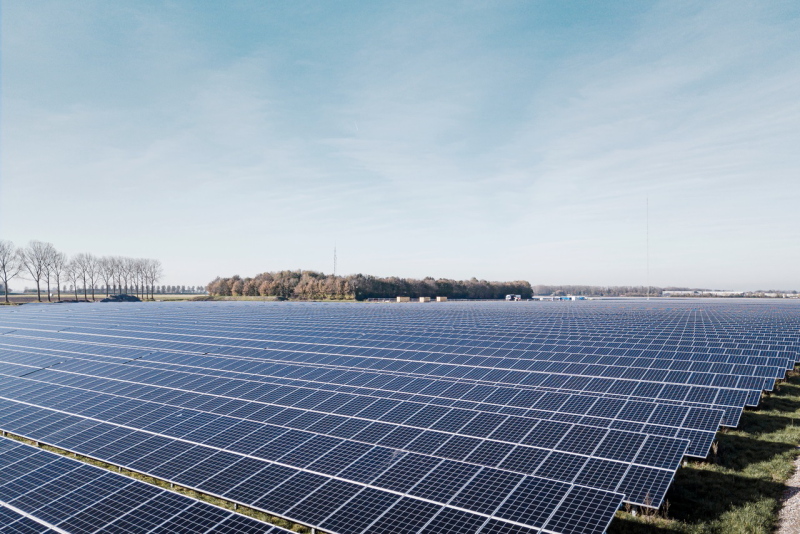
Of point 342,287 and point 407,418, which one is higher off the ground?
point 342,287

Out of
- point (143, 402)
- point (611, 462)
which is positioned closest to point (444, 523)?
point (611, 462)

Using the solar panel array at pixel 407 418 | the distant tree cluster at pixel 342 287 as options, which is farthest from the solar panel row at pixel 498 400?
the distant tree cluster at pixel 342 287

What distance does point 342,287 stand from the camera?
417 feet

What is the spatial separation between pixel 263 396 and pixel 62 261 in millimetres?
126209

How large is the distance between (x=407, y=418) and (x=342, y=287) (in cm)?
11504

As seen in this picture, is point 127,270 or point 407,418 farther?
point 127,270

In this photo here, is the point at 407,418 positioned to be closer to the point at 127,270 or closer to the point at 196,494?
the point at 196,494

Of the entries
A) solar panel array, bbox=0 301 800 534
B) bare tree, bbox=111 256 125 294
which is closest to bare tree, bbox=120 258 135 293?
bare tree, bbox=111 256 125 294

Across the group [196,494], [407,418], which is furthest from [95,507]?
[407,418]

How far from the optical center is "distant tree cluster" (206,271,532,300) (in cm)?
12781

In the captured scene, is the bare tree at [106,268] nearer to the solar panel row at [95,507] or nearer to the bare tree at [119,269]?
the bare tree at [119,269]

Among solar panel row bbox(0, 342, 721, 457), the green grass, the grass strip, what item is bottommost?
the green grass

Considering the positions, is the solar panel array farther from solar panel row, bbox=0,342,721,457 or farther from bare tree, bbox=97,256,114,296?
bare tree, bbox=97,256,114,296

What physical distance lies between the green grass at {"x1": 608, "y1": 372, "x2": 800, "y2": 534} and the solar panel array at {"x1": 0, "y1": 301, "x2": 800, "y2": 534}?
2.98 feet
